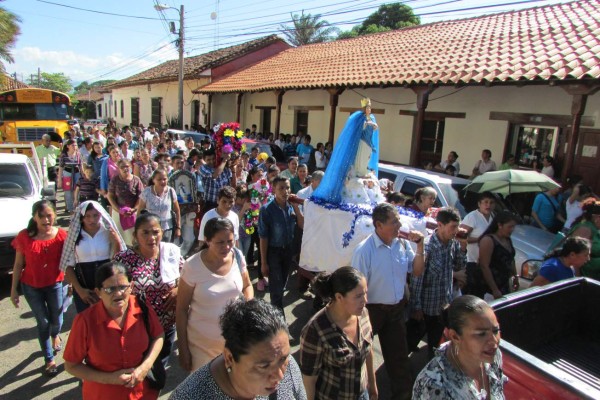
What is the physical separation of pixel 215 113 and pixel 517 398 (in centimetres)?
2204

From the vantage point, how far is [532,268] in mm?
4930

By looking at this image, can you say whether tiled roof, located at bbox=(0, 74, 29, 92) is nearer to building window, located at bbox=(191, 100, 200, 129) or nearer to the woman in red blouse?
building window, located at bbox=(191, 100, 200, 129)

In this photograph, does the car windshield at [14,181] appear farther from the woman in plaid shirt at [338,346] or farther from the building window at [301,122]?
the building window at [301,122]

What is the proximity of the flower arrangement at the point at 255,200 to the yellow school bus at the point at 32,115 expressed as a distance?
11.5 m

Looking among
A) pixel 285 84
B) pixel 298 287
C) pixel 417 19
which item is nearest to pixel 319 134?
pixel 285 84

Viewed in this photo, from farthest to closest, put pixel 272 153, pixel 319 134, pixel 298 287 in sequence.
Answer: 1. pixel 319 134
2. pixel 272 153
3. pixel 298 287

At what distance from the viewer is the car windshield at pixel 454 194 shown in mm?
6297

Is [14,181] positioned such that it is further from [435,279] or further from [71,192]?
[435,279]

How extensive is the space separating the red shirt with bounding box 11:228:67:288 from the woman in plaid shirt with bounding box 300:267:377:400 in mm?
2565

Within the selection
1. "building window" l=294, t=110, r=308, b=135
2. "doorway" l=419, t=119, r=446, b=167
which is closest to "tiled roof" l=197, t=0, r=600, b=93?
"building window" l=294, t=110, r=308, b=135

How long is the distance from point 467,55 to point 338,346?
989 centimetres

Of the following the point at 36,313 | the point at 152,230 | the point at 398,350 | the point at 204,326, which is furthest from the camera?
the point at 36,313

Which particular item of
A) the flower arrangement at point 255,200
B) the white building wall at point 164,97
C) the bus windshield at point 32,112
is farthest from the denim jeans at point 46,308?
the white building wall at point 164,97

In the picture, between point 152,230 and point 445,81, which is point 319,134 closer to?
point 445,81
